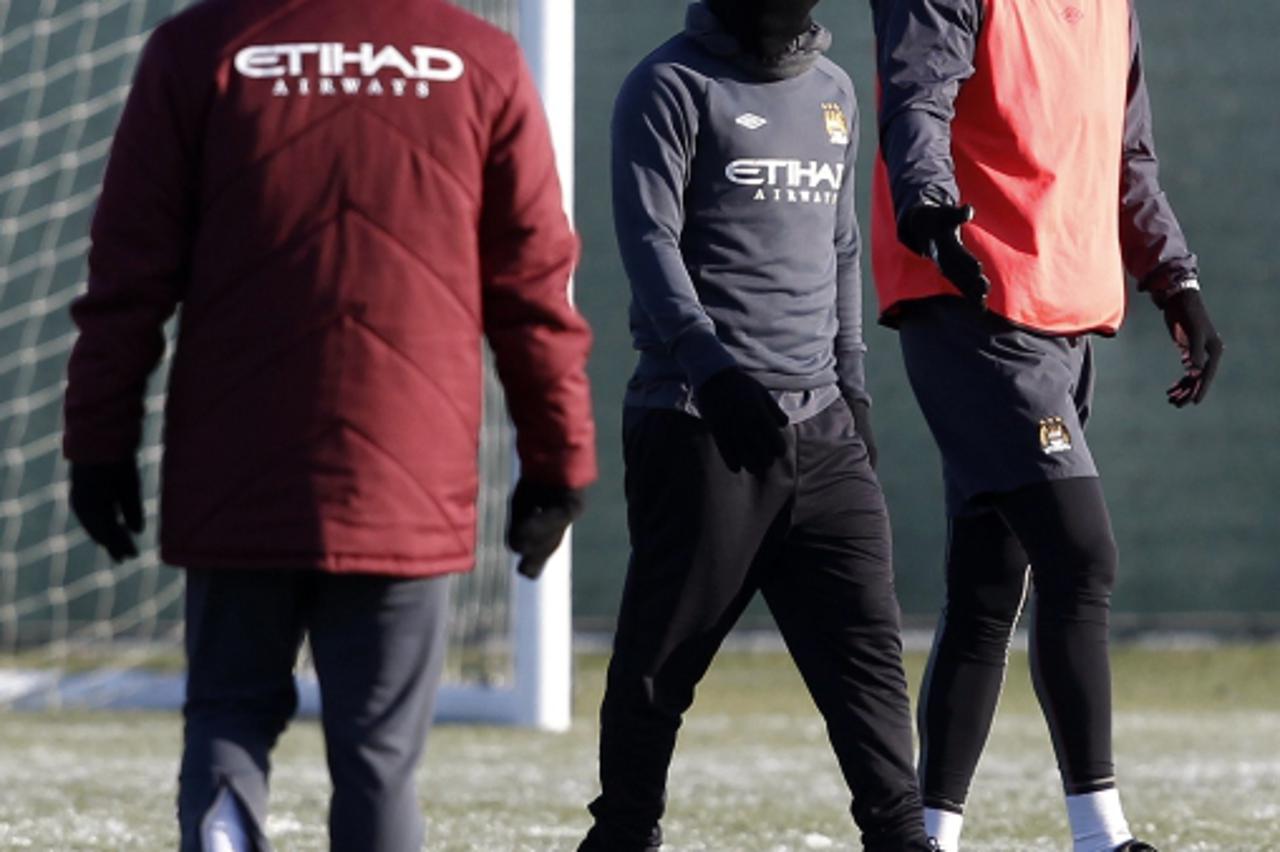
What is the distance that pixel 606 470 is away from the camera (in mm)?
11055

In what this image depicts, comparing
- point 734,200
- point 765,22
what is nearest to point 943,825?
point 734,200

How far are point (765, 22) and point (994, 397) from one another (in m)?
0.66

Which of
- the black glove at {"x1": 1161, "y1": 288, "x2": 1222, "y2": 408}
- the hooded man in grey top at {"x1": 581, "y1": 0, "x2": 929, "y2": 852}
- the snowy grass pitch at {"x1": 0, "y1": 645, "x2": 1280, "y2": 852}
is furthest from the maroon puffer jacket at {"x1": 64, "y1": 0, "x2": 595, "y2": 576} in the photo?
the snowy grass pitch at {"x1": 0, "y1": 645, "x2": 1280, "y2": 852}

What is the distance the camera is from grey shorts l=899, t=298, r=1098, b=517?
3779 millimetres

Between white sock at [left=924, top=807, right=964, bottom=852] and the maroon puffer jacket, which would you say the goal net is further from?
the maroon puffer jacket

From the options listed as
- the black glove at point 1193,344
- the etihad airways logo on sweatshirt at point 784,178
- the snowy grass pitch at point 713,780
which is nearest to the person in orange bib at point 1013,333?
the etihad airways logo on sweatshirt at point 784,178

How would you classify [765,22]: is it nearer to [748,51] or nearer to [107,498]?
[748,51]

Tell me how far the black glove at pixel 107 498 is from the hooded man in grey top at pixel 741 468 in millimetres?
973

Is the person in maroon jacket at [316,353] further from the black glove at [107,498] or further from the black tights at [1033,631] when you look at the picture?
the black tights at [1033,631]

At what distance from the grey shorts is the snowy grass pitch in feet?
3.57

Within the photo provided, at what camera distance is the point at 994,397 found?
380cm

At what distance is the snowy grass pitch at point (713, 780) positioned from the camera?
16.0 feet

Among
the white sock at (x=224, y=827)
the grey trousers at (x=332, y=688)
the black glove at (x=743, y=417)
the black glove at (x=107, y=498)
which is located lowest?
the white sock at (x=224, y=827)

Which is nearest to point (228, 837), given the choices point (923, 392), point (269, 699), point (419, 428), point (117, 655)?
point (269, 699)
